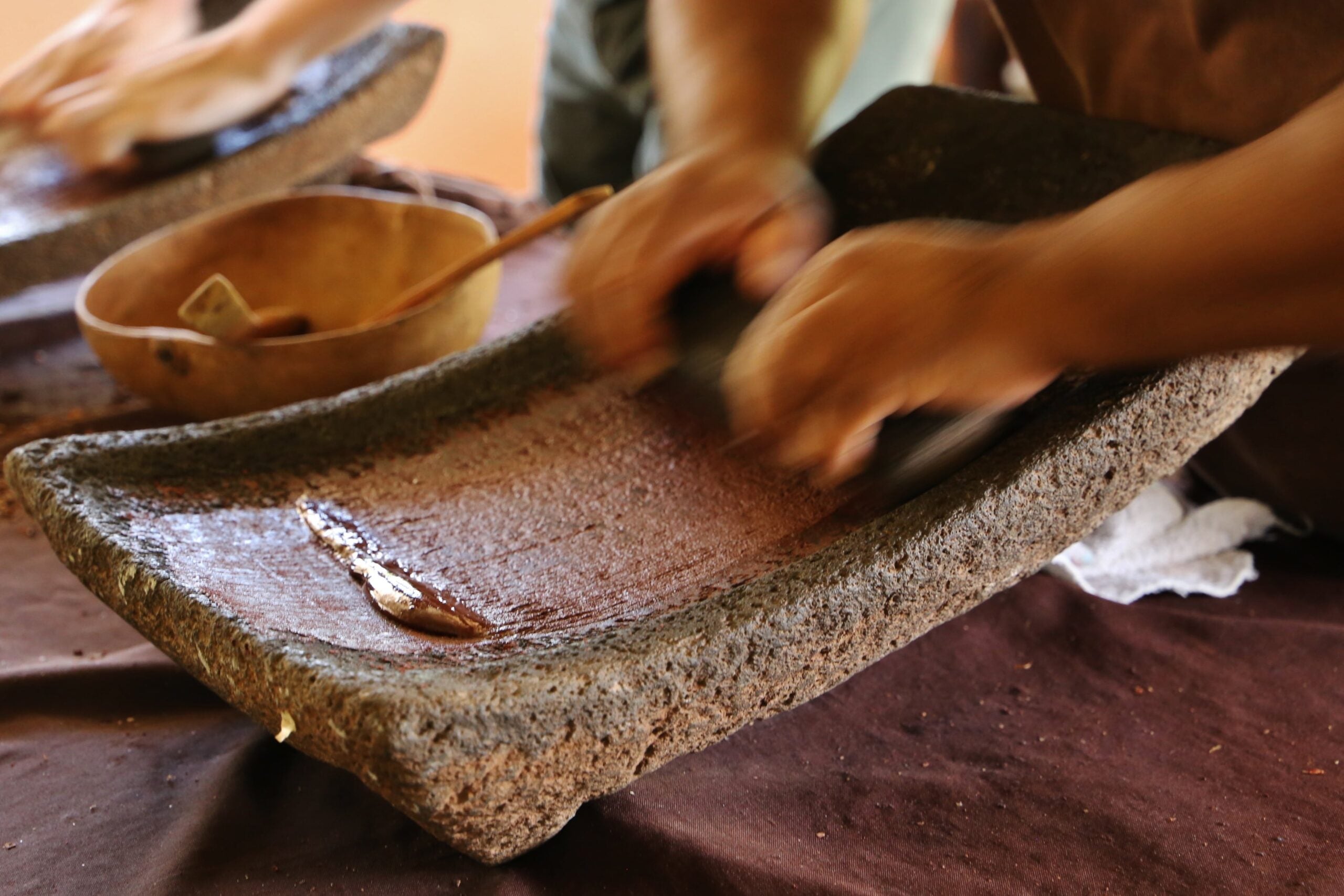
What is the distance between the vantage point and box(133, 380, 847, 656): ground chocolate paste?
75 cm

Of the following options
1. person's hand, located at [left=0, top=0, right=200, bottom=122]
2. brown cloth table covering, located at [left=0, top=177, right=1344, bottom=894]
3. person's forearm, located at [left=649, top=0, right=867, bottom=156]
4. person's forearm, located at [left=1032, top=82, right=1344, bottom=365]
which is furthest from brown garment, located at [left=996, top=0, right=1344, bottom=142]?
person's hand, located at [left=0, top=0, right=200, bottom=122]

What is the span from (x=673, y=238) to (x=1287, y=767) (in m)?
0.57

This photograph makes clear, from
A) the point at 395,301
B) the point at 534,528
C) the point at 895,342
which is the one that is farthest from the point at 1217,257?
the point at 395,301

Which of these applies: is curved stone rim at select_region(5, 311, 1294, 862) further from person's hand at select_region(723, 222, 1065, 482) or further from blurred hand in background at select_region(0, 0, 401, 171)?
blurred hand in background at select_region(0, 0, 401, 171)

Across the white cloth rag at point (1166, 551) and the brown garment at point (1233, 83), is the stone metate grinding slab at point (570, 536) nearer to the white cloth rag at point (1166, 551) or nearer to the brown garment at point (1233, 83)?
the brown garment at point (1233, 83)

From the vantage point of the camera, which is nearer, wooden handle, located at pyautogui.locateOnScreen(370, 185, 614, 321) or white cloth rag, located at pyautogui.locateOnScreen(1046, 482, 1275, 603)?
white cloth rag, located at pyautogui.locateOnScreen(1046, 482, 1275, 603)

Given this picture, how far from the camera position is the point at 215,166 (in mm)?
1531

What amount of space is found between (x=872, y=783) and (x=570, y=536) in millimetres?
270

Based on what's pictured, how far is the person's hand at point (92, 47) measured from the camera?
1.67m

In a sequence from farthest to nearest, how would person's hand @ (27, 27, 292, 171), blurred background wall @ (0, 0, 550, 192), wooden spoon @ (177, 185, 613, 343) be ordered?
blurred background wall @ (0, 0, 550, 192) < person's hand @ (27, 27, 292, 171) < wooden spoon @ (177, 185, 613, 343)

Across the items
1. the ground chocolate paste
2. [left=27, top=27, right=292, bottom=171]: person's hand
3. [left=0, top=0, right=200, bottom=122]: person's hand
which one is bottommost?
the ground chocolate paste

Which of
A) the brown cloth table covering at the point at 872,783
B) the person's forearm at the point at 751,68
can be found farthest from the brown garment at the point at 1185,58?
the brown cloth table covering at the point at 872,783

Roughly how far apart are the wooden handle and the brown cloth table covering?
40 cm

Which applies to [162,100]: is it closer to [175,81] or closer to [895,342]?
[175,81]
